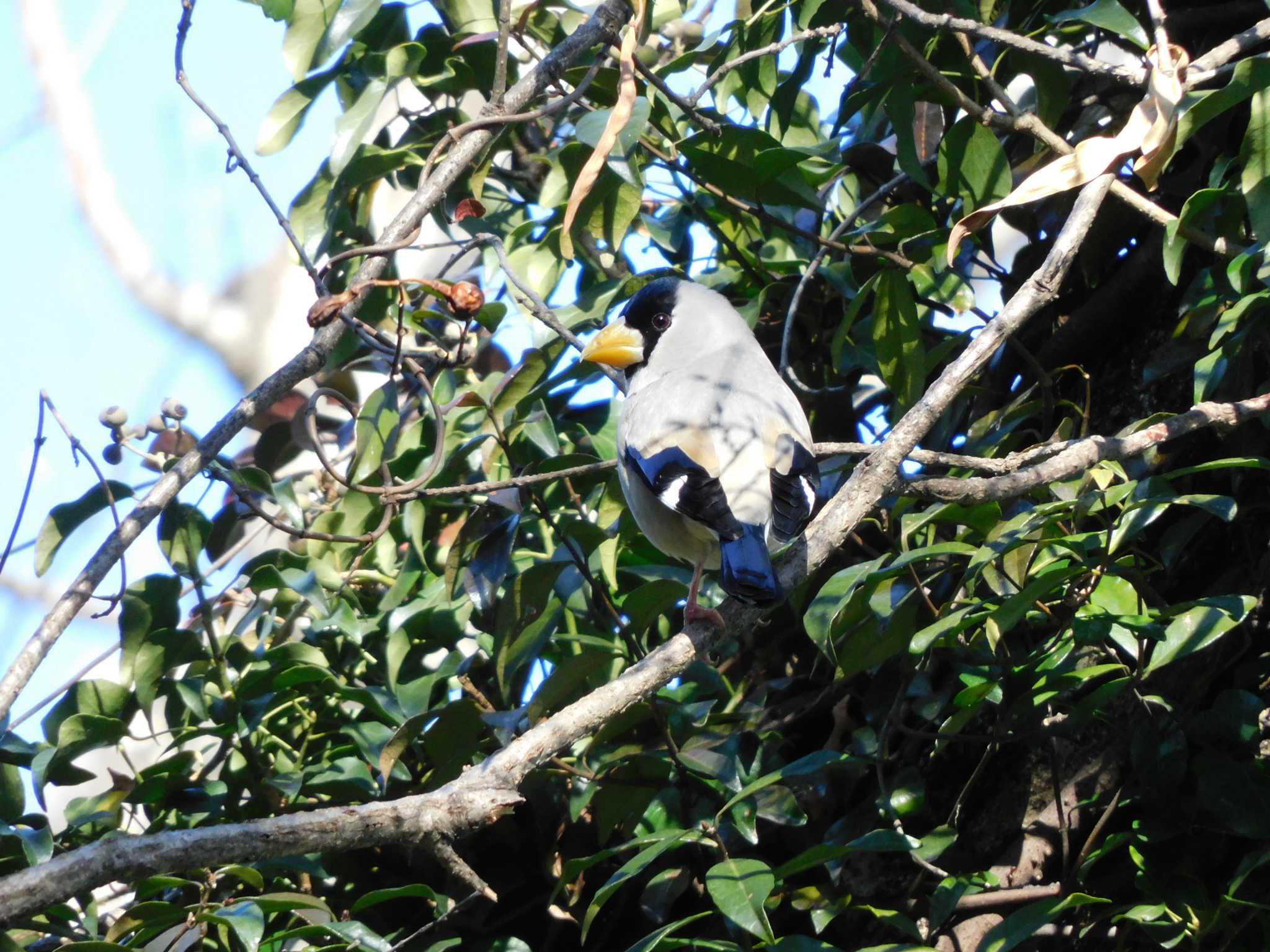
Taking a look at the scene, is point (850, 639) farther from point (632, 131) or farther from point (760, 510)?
point (632, 131)

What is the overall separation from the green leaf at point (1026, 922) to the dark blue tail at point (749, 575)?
73 centimetres

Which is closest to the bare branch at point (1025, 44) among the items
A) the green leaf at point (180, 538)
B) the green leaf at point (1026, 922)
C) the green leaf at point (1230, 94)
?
the green leaf at point (1230, 94)

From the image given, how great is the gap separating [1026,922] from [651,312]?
204 cm

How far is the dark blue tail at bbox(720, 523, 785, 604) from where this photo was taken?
244 cm

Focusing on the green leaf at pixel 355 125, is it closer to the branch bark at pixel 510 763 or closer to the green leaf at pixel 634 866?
the branch bark at pixel 510 763

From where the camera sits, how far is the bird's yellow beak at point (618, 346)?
3.34 metres

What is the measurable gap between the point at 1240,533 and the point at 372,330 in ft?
6.23

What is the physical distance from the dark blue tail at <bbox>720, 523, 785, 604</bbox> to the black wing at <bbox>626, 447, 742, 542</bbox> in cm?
9

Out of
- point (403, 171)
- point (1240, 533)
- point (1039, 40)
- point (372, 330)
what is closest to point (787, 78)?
point (1039, 40)

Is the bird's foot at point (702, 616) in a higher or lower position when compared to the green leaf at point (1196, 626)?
higher

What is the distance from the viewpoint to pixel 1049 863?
8.21 feet

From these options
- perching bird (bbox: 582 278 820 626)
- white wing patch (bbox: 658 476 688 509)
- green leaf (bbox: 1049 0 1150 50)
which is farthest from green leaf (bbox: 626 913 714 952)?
green leaf (bbox: 1049 0 1150 50)

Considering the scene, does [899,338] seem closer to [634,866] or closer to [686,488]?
[686,488]

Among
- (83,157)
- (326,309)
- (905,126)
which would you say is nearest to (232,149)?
(326,309)
